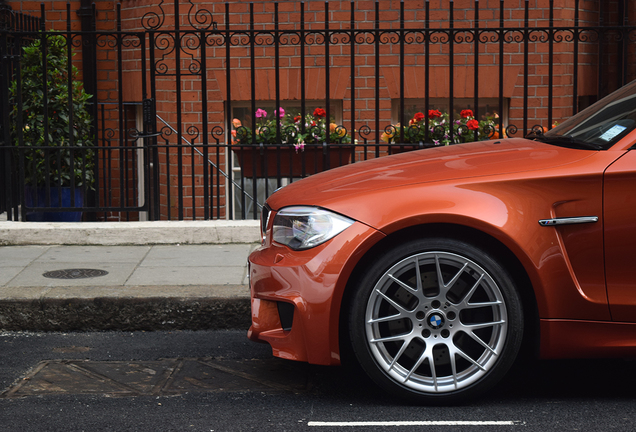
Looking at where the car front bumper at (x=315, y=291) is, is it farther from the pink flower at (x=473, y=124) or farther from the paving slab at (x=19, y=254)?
the pink flower at (x=473, y=124)

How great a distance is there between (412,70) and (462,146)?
5197 millimetres

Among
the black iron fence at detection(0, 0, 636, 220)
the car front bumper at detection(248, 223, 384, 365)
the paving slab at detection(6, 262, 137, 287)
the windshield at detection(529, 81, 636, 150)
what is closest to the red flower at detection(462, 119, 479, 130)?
the black iron fence at detection(0, 0, 636, 220)

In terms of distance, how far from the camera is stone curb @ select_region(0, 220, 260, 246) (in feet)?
24.4

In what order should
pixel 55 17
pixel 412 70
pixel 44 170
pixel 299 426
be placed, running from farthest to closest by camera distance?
pixel 55 17
pixel 412 70
pixel 44 170
pixel 299 426

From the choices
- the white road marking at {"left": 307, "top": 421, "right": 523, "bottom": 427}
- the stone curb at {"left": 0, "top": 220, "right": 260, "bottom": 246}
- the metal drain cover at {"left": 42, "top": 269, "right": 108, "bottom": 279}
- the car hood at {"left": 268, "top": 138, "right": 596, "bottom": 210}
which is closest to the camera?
the white road marking at {"left": 307, "top": 421, "right": 523, "bottom": 427}

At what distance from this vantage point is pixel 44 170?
27.0 feet

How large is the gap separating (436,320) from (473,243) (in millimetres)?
395

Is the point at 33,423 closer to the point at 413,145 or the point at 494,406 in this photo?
the point at 494,406

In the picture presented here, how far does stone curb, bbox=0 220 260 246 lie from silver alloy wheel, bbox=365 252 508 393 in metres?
3.74

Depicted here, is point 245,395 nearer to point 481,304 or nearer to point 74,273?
point 481,304

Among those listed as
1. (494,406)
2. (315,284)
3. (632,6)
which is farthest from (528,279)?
(632,6)

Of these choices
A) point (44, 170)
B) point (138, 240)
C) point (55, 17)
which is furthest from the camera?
point (55, 17)

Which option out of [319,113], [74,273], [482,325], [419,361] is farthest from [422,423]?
[319,113]

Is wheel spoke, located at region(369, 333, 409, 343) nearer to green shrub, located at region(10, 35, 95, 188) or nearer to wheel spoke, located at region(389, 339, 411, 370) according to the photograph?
wheel spoke, located at region(389, 339, 411, 370)
